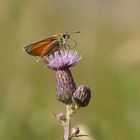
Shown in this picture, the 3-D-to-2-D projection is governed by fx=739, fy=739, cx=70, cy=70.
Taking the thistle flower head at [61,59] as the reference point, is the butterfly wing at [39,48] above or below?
above

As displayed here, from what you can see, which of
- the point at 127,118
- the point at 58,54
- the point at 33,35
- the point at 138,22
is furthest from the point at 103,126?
the point at 138,22

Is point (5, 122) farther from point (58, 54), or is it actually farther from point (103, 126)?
point (58, 54)

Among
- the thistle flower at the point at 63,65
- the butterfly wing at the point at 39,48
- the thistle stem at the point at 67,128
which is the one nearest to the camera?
the thistle stem at the point at 67,128

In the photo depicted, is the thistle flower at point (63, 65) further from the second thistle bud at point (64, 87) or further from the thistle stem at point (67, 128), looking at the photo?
the thistle stem at point (67, 128)

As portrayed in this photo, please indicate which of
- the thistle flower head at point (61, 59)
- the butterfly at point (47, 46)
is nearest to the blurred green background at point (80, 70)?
the thistle flower head at point (61, 59)

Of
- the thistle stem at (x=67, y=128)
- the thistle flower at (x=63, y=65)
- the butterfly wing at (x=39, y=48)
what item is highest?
the butterfly wing at (x=39, y=48)

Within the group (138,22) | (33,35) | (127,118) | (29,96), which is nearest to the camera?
(127,118)
